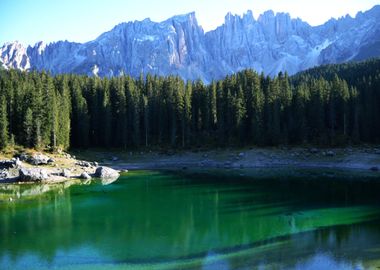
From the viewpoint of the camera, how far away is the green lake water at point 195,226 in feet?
93.8

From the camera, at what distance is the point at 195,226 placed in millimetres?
39594

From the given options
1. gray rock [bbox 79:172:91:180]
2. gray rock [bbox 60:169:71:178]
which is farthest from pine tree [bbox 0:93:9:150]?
gray rock [bbox 79:172:91:180]

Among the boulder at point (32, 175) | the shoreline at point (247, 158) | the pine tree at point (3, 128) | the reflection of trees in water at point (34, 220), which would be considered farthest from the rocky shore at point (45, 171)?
the shoreline at point (247, 158)

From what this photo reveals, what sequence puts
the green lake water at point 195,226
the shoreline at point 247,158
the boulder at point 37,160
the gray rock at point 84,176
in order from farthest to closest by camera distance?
the shoreline at point 247,158 → the boulder at point 37,160 → the gray rock at point 84,176 → the green lake water at point 195,226

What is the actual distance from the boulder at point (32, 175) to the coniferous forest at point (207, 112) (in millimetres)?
32084

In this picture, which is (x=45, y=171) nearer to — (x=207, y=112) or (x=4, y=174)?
(x=4, y=174)

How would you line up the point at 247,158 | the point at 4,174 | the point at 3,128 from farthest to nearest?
1. the point at 247,158
2. the point at 3,128
3. the point at 4,174

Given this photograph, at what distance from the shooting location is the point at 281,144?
108m

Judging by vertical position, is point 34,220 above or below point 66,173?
below

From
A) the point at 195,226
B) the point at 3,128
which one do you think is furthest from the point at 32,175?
the point at 195,226

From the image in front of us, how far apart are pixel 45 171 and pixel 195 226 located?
39.8 metres

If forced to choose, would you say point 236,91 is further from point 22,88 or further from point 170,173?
point 22,88

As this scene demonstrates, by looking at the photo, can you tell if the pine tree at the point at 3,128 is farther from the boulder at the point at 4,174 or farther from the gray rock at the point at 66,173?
the gray rock at the point at 66,173

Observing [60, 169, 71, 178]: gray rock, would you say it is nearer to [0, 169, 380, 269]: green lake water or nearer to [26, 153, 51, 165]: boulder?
[26, 153, 51, 165]: boulder
